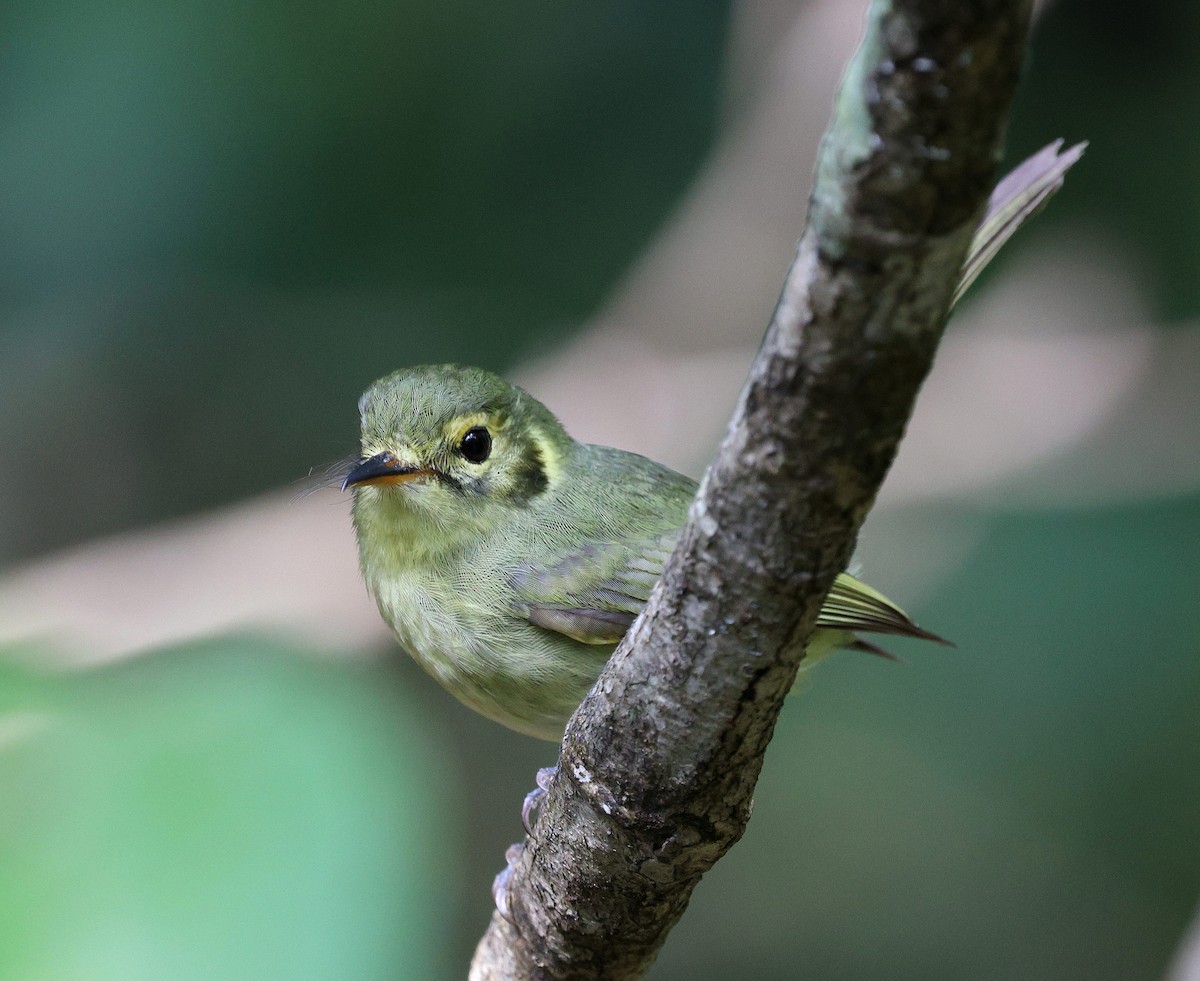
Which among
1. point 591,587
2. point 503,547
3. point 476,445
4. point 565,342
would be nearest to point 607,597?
point 591,587

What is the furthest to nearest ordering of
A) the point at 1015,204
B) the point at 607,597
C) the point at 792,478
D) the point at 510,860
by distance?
1. the point at 607,597
2. the point at 510,860
3. the point at 1015,204
4. the point at 792,478

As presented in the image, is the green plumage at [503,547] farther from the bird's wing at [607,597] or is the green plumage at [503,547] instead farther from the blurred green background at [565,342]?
the blurred green background at [565,342]

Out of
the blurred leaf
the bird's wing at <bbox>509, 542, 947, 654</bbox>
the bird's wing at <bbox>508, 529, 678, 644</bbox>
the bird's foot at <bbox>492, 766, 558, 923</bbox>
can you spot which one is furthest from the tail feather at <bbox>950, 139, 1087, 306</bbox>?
the blurred leaf

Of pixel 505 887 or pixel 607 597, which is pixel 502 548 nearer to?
pixel 607 597

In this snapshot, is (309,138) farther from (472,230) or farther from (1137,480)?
(1137,480)

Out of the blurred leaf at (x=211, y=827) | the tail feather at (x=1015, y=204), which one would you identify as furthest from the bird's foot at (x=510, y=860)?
the tail feather at (x=1015, y=204)

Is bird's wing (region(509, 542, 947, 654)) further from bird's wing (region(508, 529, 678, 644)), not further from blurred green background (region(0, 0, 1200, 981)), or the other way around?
blurred green background (region(0, 0, 1200, 981))

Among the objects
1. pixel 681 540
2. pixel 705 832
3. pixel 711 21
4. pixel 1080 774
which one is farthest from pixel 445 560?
pixel 711 21
